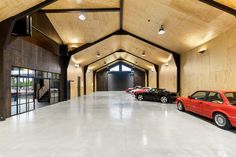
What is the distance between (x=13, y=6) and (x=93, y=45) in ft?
25.5

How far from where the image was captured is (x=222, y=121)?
16.6 ft

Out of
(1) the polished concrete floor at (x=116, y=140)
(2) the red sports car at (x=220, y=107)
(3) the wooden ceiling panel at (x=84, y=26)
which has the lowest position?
(1) the polished concrete floor at (x=116, y=140)

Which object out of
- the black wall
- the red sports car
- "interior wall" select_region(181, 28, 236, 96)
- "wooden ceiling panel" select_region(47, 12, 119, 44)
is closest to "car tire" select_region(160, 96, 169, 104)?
"interior wall" select_region(181, 28, 236, 96)

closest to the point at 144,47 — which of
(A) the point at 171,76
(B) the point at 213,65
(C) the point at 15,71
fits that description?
(A) the point at 171,76

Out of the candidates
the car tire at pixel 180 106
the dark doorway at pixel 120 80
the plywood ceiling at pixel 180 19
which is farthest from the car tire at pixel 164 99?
the dark doorway at pixel 120 80

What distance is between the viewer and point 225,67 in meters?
6.78

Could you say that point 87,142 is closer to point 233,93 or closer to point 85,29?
point 233,93

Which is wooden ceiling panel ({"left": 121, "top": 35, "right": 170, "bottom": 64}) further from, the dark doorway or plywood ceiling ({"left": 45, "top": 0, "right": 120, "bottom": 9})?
the dark doorway

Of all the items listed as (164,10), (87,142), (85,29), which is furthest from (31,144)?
(85,29)

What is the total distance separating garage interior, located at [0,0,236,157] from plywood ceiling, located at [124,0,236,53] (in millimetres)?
41

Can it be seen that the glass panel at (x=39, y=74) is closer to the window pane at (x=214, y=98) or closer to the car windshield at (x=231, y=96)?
the window pane at (x=214, y=98)

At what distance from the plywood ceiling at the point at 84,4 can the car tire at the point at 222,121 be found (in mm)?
6587

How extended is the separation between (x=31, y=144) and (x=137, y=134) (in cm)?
274

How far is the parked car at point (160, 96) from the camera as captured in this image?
11167 millimetres
